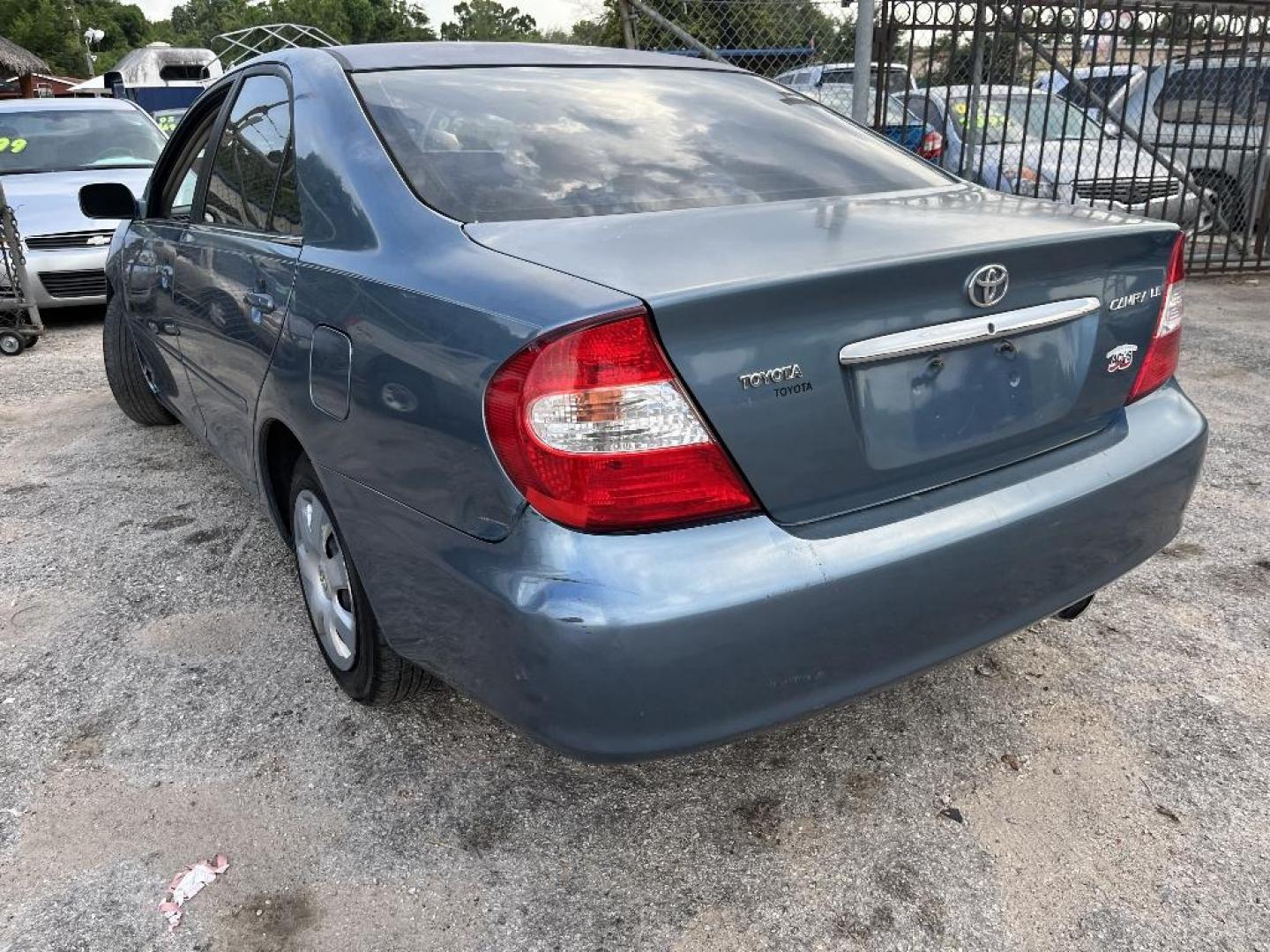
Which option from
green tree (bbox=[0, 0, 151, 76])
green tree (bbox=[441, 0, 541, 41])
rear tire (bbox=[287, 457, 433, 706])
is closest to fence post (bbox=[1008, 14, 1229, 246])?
rear tire (bbox=[287, 457, 433, 706])

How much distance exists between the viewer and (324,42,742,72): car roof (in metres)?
2.65

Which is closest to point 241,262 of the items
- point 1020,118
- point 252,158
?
point 252,158

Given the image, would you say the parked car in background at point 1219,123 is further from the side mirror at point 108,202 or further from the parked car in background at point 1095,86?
the side mirror at point 108,202

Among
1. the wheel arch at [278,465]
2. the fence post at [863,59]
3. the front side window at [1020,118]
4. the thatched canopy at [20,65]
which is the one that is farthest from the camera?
the thatched canopy at [20,65]

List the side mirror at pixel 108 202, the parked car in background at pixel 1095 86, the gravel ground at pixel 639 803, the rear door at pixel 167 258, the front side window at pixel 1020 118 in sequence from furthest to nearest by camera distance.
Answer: the parked car in background at pixel 1095 86 → the front side window at pixel 1020 118 → the side mirror at pixel 108 202 → the rear door at pixel 167 258 → the gravel ground at pixel 639 803

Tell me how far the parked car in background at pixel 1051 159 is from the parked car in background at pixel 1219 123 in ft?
0.81

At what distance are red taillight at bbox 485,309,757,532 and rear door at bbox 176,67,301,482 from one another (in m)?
1.02

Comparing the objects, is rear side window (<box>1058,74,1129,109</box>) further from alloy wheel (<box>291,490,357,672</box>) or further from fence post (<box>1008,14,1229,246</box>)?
alloy wheel (<box>291,490,357,672</box>)

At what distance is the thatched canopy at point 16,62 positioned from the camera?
31.2 m

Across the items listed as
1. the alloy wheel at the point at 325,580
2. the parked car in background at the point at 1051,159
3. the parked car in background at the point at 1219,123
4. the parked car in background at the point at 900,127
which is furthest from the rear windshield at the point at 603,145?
the parked car in background at the point at 1219,123

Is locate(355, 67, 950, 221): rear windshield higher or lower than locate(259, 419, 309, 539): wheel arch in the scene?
higher

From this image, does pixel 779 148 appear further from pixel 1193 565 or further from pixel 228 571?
pixel 228 571

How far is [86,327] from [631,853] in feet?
24.8

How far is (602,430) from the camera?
5.29 ft
